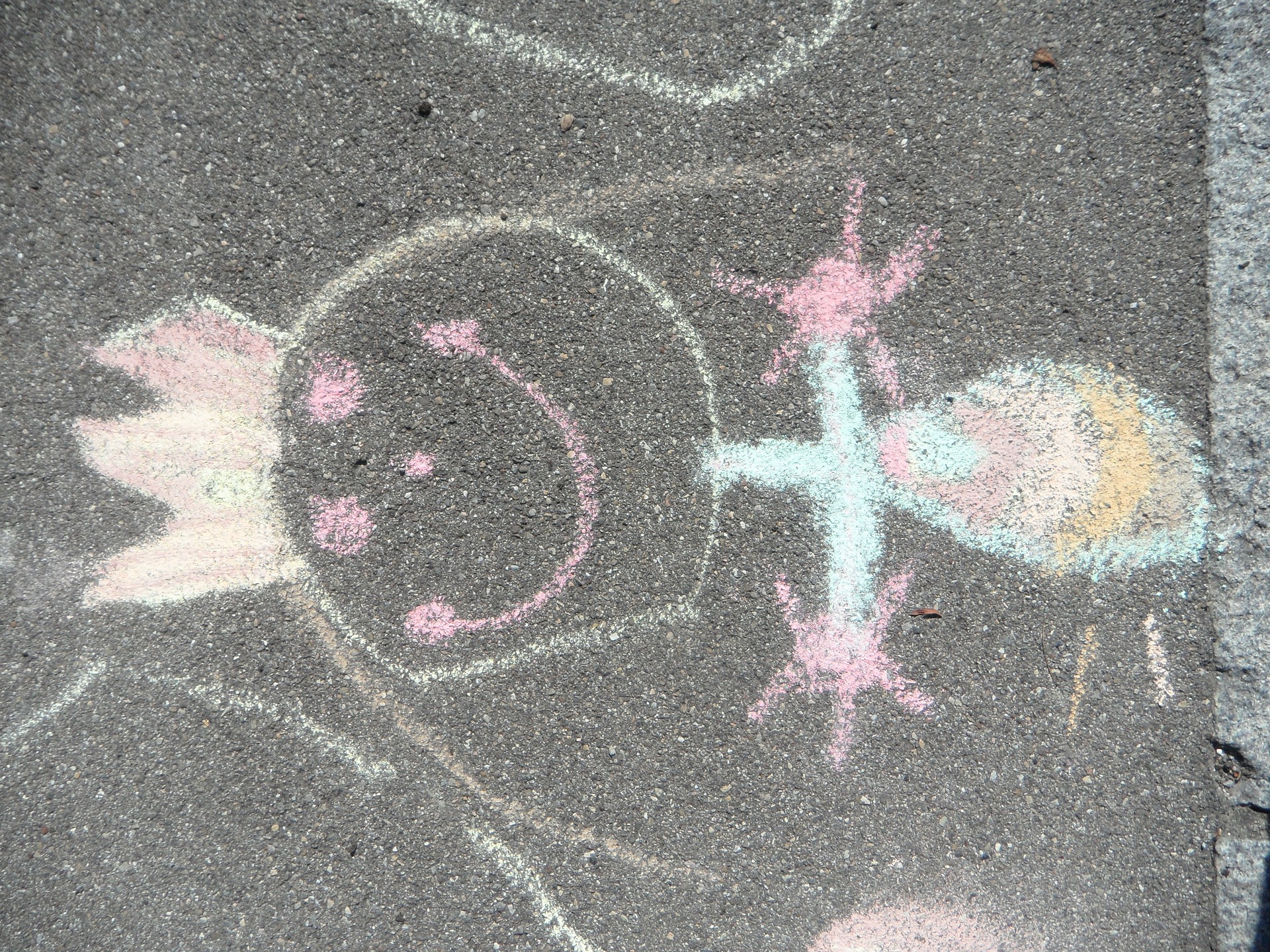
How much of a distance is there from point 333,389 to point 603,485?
872mm

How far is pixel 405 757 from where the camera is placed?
1905 millimetres

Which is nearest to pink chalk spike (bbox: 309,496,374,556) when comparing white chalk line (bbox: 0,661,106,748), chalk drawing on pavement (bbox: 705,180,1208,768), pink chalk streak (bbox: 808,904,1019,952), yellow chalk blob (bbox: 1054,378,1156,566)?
white chalk line (bbox: 0,661,106,748)

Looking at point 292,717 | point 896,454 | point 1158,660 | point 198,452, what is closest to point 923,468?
point 896,454

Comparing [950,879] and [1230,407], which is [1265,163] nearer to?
[1230,407]

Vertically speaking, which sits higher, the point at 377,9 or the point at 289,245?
the point at 377,9

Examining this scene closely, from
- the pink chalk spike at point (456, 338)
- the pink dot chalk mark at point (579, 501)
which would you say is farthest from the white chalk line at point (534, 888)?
the pink chalk spike at point (456, 338)

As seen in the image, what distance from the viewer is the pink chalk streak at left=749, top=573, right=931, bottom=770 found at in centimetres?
188

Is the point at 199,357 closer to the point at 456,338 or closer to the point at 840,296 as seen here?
the point at 456,338

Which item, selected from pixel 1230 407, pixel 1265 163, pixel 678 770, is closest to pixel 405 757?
pixel 678 770

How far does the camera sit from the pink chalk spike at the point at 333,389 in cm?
186

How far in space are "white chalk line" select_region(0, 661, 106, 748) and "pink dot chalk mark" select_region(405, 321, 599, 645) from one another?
0.97 meters

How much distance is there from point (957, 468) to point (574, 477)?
1.17 m

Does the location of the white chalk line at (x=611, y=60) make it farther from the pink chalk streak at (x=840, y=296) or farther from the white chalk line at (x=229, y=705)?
the white chalk line at (x=229, y=705)

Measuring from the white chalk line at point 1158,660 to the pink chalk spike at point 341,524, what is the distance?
93.9 inches
